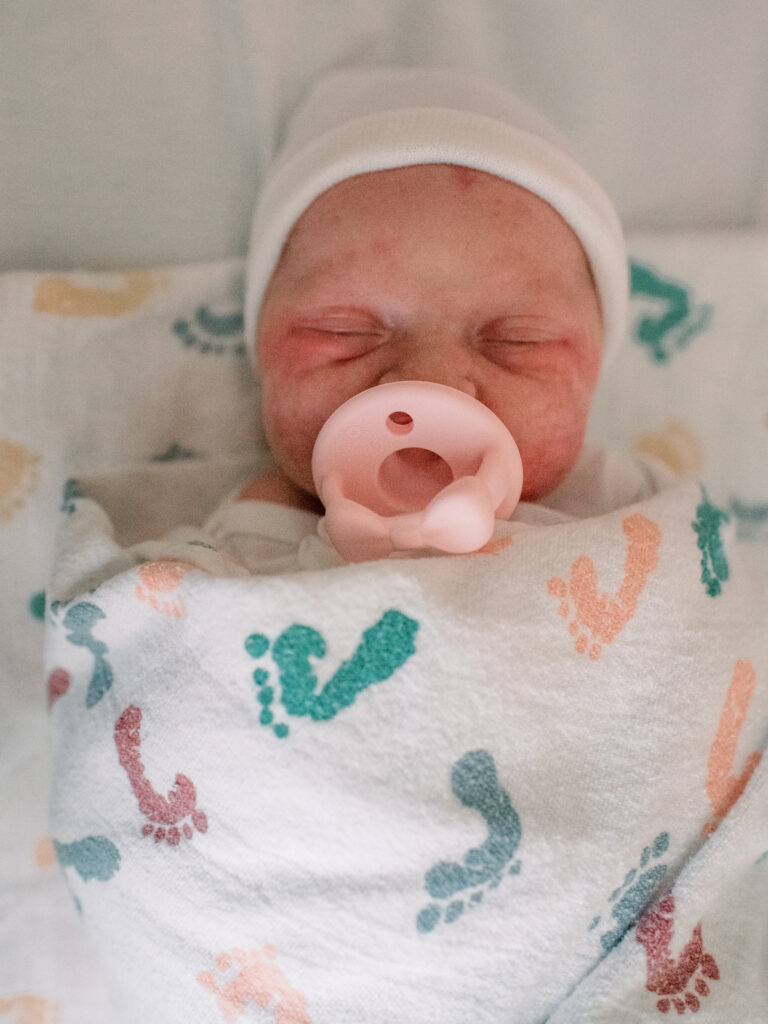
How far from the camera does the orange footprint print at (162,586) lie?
832 millimetres

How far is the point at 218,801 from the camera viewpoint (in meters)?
0.79

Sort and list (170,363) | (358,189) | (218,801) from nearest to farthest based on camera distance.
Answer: (218,801) < (358,189) < (170,363)

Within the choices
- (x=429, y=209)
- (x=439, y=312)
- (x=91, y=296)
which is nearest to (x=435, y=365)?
(x=439, y=312)

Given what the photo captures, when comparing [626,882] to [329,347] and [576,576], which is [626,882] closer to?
[576,576]

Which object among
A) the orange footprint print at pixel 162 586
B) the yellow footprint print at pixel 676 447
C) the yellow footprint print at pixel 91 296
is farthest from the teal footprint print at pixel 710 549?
the yellow footprint print at pixel 91 296

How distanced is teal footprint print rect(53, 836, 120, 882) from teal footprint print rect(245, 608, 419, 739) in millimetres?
235

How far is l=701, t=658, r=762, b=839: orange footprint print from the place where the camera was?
0.87 metres

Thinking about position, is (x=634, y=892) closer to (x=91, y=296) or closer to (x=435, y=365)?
(x=435, y=365)

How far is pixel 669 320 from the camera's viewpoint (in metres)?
1.36

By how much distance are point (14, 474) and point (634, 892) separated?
92cm

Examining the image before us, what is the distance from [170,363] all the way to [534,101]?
0.69 m

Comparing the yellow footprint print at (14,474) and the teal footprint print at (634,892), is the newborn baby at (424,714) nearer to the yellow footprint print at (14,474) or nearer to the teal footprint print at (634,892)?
the teal footprint print at (634,892)

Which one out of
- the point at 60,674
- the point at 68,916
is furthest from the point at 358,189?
the point at 68,916

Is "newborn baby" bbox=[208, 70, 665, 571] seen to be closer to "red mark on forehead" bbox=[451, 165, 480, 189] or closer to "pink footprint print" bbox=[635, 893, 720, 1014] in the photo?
"red mark on forehead" bbox=[451, 165, 480, 189]
